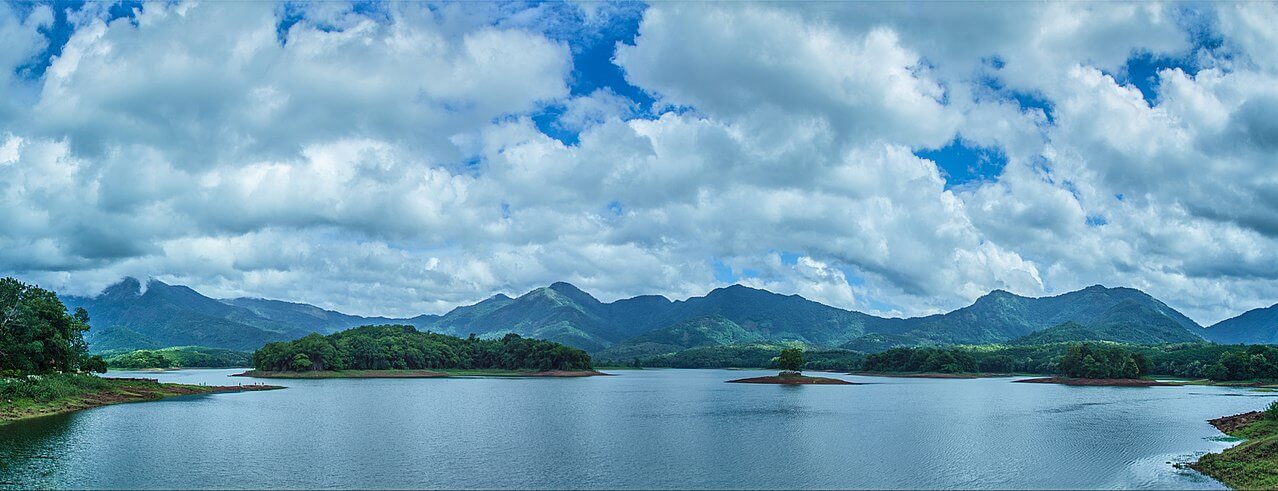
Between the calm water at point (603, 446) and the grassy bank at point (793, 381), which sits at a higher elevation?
the grassy bank at point (793, 381)

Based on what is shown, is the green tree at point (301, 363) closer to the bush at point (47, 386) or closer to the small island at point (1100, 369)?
the bush at point (47, 386)

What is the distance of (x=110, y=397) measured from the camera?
9500 cm

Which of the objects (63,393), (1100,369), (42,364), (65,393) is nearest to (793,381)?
(1100,369)

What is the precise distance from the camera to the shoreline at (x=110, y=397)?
233 ft

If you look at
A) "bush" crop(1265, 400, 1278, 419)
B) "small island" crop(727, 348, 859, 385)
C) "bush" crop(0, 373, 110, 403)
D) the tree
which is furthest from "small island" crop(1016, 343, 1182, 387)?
"bush" crop(0, 373, 110, 403)

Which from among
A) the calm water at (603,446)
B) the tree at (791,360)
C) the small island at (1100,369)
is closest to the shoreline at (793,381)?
the tree at (791,360)

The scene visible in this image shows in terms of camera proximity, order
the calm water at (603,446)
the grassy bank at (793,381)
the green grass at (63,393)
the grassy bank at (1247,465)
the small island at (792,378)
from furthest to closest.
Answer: the small island at (792,378), the grassy bank at (793,381), the green grass at (63,393), the calm water at (603,446), the grassy bank at (1247,465)

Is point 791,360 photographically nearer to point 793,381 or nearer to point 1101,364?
point 793,381

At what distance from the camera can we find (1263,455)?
45.1 metres

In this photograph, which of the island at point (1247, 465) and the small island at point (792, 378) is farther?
the small island at point (792, 378)

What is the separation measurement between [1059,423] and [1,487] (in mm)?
83204

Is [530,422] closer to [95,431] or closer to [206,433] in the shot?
[206,433]

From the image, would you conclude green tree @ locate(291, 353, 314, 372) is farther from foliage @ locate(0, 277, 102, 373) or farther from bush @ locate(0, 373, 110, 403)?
bush @ locate(0, 373, 110, 403)

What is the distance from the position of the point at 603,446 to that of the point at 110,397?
75.3m
